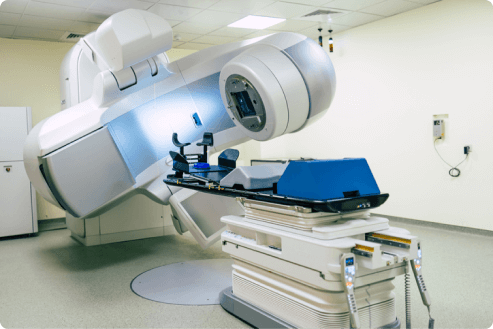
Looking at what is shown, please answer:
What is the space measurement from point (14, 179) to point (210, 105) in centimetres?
269

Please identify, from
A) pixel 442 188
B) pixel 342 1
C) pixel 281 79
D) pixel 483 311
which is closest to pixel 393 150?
pixel 442 188

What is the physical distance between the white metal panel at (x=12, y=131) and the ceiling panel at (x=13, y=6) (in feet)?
3.33

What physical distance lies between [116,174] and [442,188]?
3.37 meters

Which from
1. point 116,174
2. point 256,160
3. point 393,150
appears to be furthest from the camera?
point 256,160

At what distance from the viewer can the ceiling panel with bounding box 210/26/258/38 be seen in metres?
5.23

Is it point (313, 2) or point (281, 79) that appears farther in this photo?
point (313, 2)

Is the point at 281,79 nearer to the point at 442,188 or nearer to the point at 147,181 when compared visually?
the point at 147,181

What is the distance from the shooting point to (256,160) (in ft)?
20.9

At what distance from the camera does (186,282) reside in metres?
2.98

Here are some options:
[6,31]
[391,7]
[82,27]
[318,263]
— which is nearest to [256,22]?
[391,7]

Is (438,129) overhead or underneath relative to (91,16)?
underneath

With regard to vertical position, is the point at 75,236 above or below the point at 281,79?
below

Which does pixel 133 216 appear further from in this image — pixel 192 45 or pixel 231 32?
pixel 192 45

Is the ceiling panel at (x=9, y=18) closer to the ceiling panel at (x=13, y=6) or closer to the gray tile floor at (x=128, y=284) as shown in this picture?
the ceiling panel at (x=13, y=6)
